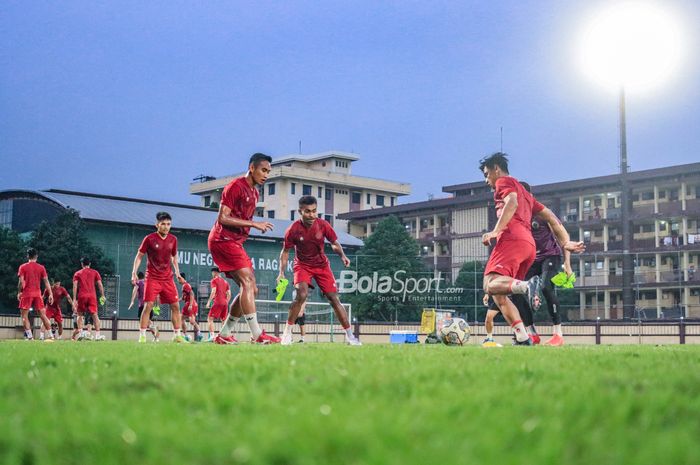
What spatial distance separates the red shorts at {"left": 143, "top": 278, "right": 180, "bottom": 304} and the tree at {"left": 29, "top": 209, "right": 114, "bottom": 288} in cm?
2863

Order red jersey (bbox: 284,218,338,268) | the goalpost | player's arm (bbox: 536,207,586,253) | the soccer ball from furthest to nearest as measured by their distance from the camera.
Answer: the goalpost → the soccer ball → red jersey (bbox: 284,218,338,268) → player's arm (bbox: 536,207,586,253)

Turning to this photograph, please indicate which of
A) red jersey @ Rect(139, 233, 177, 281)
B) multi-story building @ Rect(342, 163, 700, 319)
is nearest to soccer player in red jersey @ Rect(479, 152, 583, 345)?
red jersey @ Rect(139, 233, 177, 281)

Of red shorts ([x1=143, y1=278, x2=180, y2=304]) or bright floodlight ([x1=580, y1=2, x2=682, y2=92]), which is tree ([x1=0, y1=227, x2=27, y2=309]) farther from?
red shorts ([x1=143, y1=278, x2=180, y2=304])

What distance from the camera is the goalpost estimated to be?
1296 inches

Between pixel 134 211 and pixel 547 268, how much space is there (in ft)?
177

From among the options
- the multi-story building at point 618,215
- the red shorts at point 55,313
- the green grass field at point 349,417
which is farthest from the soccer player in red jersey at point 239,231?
the multi-story building at point 618,215

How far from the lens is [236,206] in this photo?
12.1 metres

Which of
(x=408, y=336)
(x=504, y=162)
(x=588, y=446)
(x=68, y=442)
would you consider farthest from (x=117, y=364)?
(x=408, y=336)

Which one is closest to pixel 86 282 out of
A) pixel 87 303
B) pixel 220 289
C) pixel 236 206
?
pixel 87 303

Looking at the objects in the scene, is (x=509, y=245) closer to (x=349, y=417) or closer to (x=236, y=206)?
(x=236, y=206)

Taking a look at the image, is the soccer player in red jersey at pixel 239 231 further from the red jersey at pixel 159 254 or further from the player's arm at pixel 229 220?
the red jersey at pixel 159 254

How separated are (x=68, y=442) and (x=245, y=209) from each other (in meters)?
9.61

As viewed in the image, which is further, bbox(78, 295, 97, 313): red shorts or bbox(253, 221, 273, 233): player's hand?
bbox(78, 295, 97, 313): red shorts

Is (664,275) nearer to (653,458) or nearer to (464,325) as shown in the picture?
(464,325)
